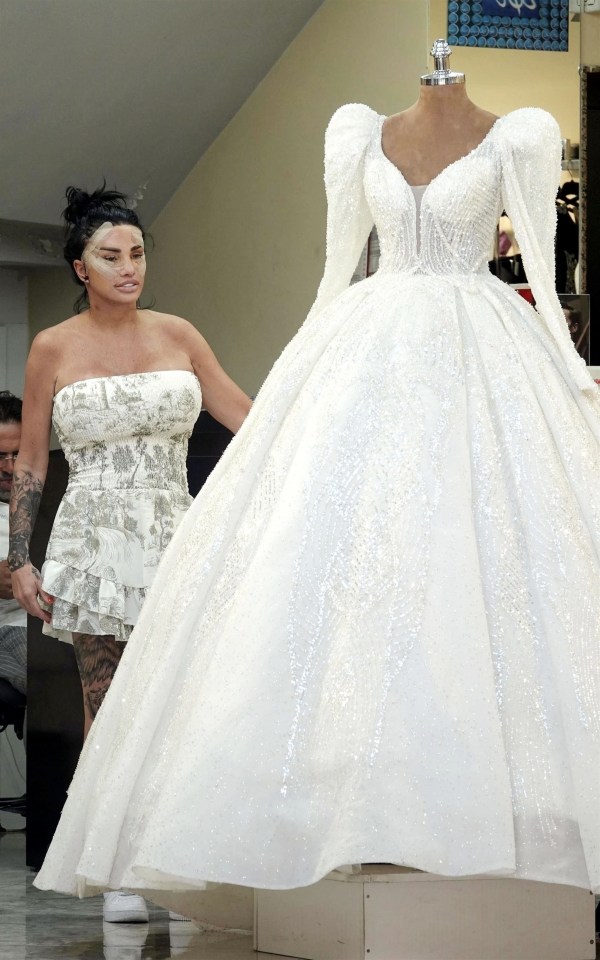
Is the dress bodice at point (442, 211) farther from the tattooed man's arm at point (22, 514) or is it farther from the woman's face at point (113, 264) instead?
the tattooed man's arm at point (22, 514)

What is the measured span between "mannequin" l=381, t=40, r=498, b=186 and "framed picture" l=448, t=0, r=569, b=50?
2014 mm

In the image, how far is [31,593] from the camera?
9.62 ft

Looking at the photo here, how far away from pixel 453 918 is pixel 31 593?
1.20 metres

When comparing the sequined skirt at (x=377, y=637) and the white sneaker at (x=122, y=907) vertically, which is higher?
the sequined skirt at (x=377, y=637)

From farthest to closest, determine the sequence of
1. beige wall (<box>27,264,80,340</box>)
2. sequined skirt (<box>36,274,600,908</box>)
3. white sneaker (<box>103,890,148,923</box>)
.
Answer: beige wall (<box>27,264,80,340</box>) < white sneaker (<box>103,890,148,923</box>) < sequined skirt (<box>36,274,600,908</box>)

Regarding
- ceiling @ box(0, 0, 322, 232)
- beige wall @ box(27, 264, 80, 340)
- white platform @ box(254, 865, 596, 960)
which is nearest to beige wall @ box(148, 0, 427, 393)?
ceiling @ box(0, 0, 322, 232)

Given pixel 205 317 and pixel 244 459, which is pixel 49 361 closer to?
pixel 244 459

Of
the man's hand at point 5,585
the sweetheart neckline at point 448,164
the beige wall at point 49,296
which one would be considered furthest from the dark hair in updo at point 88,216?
the beige wall at point 49,296

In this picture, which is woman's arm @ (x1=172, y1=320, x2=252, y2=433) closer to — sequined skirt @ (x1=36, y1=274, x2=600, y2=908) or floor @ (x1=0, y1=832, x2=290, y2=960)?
sequined skirt @ (x1=36, y1=274, x2=600, y2=908)

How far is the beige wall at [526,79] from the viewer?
4289 mm

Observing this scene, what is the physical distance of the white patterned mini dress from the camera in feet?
9.50

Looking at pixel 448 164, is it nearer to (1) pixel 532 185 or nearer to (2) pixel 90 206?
(1) pixel 532 185

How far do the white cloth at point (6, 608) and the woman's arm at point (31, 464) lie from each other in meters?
1.49

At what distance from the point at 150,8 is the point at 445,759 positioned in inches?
145
